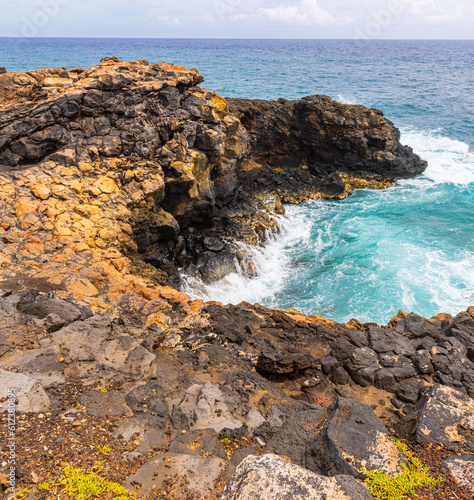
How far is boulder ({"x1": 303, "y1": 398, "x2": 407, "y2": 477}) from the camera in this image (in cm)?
638

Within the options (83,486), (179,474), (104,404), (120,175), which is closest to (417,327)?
(179,474)

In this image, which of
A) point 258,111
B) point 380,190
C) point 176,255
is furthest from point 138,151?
point 380,190

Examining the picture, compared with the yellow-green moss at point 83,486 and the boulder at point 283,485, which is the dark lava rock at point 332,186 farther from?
the yellow-green moss at point 83,486

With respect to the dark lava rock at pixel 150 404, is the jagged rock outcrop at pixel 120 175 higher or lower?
higher

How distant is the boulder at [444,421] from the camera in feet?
24.1

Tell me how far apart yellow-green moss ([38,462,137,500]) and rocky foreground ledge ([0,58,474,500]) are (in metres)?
0.08

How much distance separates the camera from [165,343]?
11.2 meters

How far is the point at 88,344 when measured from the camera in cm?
937

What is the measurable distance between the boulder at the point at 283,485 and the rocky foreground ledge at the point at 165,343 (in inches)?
1.0

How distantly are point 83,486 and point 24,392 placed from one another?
2.60 metres

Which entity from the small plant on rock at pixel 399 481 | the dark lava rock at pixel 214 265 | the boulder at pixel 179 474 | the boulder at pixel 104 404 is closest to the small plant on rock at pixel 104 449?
the boulder at pixel 179 474

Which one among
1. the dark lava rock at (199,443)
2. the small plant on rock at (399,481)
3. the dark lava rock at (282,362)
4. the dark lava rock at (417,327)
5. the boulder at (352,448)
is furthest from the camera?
the dark lava rock at (417,327)

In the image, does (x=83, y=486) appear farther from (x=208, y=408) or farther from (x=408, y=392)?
(x=408, y=392)

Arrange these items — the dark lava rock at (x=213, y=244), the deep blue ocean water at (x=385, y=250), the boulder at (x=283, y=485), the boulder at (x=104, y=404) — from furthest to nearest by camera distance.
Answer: the dark lava rock at (x=213, y=244), the deep blue ocean water at (x=385, y=250), the boulder at (x=104, y=404), the boulder at (x=283, y=485)
